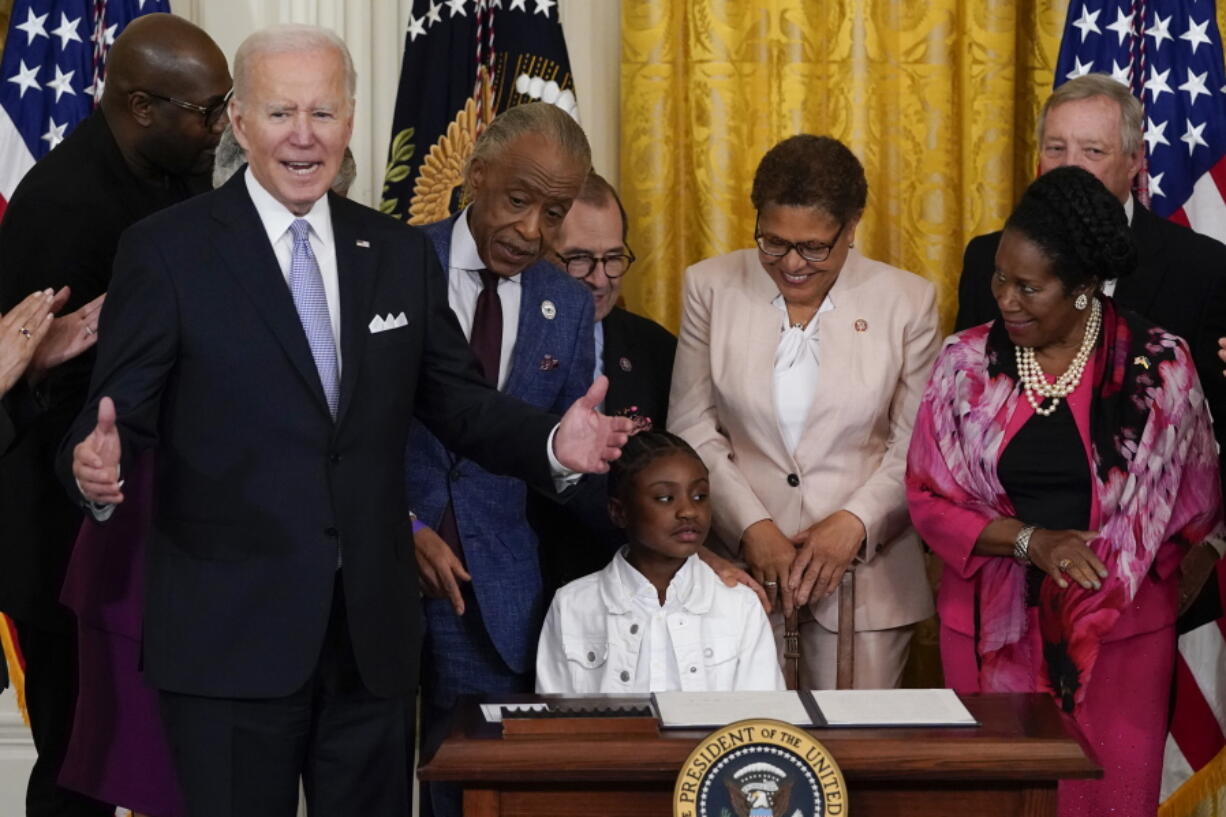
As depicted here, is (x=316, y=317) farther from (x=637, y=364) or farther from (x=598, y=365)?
(x=637, y=364)

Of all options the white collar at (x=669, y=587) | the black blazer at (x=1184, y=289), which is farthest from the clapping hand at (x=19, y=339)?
the black blazer at (x=1184, y=289)

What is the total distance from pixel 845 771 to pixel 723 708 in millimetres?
262

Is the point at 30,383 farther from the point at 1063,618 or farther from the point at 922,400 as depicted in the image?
the point at 1063,618

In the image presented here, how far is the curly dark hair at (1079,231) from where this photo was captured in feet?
11.8

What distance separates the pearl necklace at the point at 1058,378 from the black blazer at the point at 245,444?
54.7 inches

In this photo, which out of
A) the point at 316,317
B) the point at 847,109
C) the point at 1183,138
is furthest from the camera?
the point at 847,109

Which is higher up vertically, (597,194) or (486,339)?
(597,194)

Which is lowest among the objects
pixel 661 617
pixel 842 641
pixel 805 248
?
pixel 842 641

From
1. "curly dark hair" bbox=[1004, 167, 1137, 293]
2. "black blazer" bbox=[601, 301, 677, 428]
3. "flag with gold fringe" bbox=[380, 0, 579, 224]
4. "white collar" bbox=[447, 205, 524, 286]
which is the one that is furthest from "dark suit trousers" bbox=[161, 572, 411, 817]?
"flag with gold fringe" bbox=[380, 0, 579, 224]

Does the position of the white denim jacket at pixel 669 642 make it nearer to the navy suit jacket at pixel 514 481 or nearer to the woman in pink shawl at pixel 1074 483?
the navy suit jacket at pixel 514 481

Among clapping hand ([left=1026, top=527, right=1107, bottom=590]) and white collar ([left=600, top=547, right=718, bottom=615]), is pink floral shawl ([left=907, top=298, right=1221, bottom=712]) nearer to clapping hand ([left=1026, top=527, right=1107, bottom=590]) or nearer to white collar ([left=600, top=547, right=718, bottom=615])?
clapping hand ([left=1026, top=527, right=1107, bottom=590])

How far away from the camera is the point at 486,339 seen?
12.0ft

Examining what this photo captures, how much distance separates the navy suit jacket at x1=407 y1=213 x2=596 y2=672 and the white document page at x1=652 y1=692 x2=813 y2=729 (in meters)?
0.78

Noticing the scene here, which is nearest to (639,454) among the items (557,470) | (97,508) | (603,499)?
(603,499)
